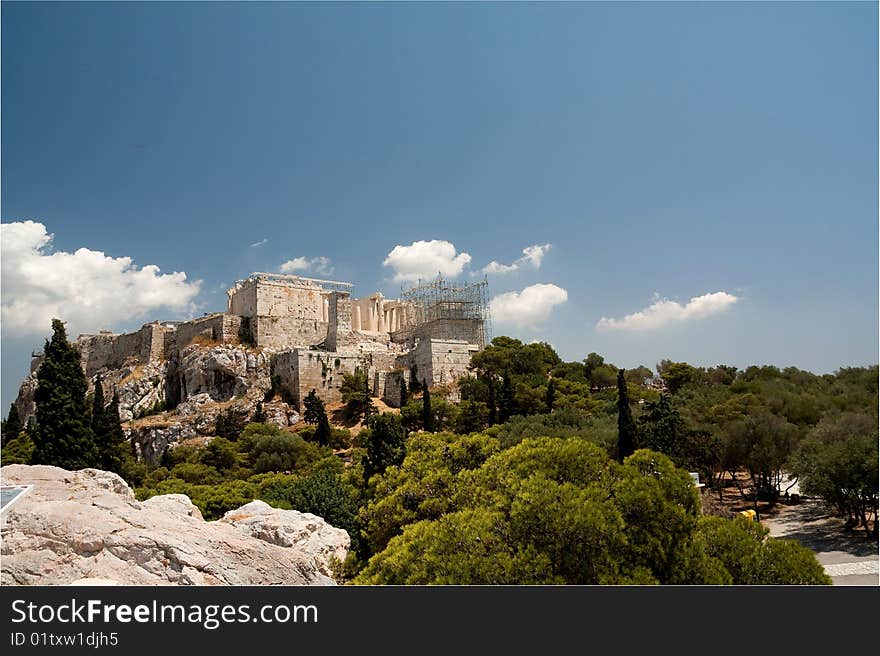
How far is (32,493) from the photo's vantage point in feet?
27.4

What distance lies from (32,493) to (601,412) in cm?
2648

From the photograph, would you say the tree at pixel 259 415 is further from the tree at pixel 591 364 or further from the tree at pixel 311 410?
the tree at pixel 591 364

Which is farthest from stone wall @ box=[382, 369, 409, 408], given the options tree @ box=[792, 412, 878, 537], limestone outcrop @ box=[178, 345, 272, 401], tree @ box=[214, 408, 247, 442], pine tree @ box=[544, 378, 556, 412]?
tree @ box=[792, 412, 878, 537]

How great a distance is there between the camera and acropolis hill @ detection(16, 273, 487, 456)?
39.5 metres

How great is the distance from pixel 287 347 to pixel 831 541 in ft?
109

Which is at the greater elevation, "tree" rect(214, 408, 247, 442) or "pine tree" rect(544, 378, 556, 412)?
"pine tree" rect(544, 378, 556, 412)

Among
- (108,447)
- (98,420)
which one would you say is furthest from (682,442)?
(98,420)

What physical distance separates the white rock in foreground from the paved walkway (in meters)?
10.1

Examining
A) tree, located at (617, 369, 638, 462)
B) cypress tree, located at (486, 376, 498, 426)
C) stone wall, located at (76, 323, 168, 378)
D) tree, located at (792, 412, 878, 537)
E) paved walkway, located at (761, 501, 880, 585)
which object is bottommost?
paved walkway, located at (761, 501, 880, 585)

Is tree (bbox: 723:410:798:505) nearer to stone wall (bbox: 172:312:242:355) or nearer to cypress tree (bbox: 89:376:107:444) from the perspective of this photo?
cypress tree (bbox: 89:376:107:444)

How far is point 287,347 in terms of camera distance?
1700 inches
